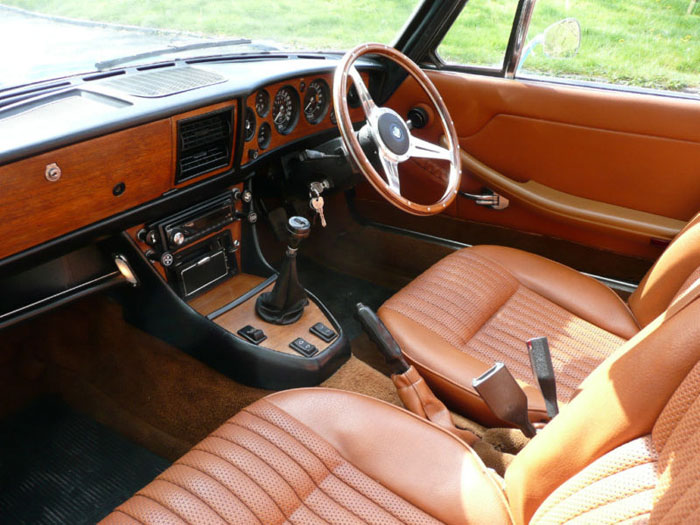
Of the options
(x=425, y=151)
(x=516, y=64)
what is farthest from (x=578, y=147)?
(x=425, y=151)

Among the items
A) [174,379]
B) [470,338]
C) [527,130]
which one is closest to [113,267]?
[174,379]

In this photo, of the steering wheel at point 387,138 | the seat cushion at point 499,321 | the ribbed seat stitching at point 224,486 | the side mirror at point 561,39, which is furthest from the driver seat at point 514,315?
the side mirror at point 561,39

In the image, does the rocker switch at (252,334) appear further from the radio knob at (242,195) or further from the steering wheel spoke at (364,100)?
the steering wheel spoke at (364,100)

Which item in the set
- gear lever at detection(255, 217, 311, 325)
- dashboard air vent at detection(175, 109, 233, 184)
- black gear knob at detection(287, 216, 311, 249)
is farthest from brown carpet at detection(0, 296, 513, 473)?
dashboard air vent at detection(175, 109, 233, 184)

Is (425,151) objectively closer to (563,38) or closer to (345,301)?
(563,38)

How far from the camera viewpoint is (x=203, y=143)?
5.81 feet

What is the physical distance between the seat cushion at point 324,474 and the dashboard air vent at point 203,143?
76 cm

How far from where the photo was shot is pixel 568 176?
89.9 inches

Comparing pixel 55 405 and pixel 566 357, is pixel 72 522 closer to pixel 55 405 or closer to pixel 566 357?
pixel 55 405

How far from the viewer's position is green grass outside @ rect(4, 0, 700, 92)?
2.13m

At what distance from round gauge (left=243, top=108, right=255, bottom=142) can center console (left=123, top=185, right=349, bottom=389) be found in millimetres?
212

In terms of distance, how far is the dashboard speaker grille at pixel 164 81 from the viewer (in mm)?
1658

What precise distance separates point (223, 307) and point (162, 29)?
35.6 inches

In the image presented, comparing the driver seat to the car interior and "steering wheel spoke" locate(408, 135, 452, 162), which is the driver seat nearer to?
the car interior
